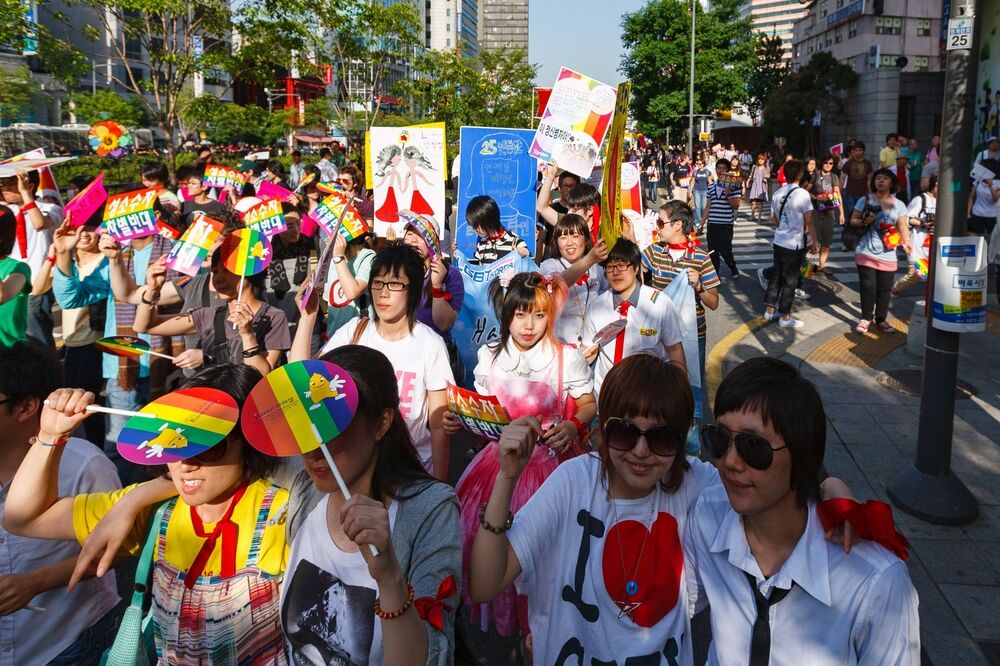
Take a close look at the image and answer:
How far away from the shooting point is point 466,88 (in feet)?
80.4

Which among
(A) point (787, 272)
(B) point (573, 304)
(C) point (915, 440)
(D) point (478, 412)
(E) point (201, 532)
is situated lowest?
(C) point (915, 440)

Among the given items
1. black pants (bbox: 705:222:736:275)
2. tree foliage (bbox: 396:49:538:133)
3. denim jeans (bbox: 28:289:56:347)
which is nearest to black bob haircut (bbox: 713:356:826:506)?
denim jeans (bbox: 28:289:56:347)

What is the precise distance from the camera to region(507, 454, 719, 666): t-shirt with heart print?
7.20 ft

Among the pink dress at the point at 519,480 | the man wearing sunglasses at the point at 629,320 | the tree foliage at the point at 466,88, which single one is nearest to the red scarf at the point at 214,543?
the pink dress at the point at 519,480

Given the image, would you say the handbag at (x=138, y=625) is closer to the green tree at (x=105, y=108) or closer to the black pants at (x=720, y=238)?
the black pants at (x=720, y=238)

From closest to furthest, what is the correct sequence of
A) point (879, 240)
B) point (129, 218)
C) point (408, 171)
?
point (129, 218), point (408, 171), point (879, 240)

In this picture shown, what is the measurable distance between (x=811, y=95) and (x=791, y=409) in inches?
1635

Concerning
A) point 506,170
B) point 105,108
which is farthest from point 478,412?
point 105,108

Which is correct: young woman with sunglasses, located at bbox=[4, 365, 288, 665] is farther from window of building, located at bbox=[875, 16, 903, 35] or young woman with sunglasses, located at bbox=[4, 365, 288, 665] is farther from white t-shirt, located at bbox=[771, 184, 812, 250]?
window of building, located at bbox=[875, 16, 903, 35]

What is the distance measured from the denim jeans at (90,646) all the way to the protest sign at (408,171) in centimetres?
535

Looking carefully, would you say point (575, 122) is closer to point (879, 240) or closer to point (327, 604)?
point (879, 240)

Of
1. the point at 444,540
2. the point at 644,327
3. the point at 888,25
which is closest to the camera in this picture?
the point at 444,540

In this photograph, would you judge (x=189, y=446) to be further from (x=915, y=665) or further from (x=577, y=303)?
(x=577, y=303)

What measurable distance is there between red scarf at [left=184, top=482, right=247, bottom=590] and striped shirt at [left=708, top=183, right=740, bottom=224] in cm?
1067
